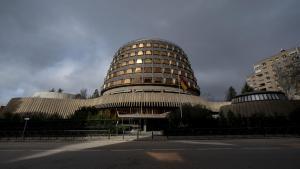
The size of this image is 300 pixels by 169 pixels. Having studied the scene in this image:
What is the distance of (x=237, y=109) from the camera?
137ft

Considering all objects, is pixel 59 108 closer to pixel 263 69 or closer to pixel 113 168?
pixel 113 168

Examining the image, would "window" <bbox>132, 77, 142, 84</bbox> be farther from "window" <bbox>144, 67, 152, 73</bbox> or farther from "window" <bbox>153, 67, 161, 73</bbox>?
"window" <bbox>153, 67, 161, 73</bbox>

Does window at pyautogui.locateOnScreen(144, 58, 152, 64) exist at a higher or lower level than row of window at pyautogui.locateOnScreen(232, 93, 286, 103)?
higher

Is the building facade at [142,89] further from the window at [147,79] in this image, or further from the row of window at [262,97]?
the row of window at [262,97]

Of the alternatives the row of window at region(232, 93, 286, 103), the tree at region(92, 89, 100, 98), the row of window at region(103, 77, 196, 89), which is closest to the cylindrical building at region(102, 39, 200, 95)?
the row of window at region(103, 77, 196, 89)

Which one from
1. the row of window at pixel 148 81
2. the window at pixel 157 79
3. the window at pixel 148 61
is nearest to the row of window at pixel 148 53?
the window at pixel 148 61

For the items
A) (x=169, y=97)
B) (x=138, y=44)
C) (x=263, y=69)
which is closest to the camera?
(x=169, y=97)

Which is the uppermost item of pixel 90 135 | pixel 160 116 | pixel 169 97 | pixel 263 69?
pixel 263 69

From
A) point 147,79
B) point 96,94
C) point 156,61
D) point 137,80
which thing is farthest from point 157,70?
point 96,94

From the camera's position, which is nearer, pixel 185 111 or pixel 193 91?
pixel 185 111

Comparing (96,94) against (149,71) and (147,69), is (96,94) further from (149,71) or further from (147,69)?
(149,71)

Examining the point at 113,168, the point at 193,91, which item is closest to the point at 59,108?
the point at 193,91

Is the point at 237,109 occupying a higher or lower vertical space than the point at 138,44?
lower

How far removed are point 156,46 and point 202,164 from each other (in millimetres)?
63635
